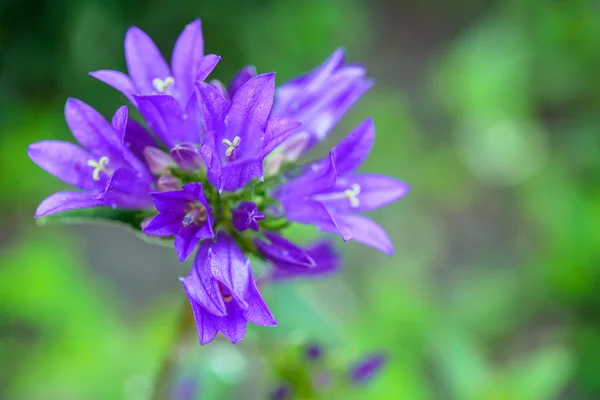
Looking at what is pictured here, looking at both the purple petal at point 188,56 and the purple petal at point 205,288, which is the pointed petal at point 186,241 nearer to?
the purple petal at point 205,288

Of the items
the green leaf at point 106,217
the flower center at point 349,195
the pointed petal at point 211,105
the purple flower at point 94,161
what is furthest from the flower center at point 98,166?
the flower center at point 349,195

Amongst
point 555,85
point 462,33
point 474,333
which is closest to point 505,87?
point 555,85

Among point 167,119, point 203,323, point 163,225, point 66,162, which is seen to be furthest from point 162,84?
point 203,323

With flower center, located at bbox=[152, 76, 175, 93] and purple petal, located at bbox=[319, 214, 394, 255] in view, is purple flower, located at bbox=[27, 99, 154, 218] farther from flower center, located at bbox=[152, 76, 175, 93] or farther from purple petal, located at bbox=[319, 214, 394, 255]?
purple petal, located at bbox=[319, 214, 394, 255]

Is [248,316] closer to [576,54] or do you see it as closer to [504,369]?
[504,369]

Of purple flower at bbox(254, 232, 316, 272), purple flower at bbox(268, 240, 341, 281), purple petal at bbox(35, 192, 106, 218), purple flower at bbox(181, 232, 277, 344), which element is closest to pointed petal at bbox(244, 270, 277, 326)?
purple flower at bbox(181, 232, 277, 344)

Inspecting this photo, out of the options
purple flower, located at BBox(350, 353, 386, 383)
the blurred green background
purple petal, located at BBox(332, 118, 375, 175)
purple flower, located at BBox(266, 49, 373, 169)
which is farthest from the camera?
the blurred green background
